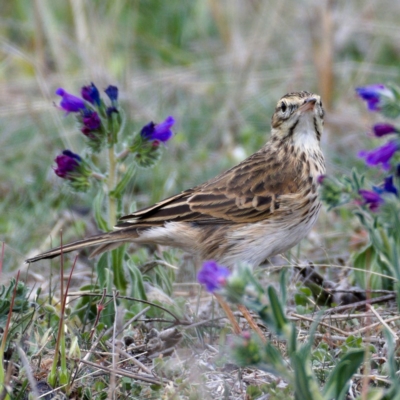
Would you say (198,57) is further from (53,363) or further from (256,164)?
(53,363)

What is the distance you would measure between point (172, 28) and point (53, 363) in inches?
314

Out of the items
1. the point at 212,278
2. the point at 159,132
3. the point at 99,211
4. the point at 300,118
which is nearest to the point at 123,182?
the point at 99,211

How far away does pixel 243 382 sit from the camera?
3.93m

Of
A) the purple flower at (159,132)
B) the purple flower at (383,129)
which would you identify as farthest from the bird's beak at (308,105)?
the purple flower at (383,129)

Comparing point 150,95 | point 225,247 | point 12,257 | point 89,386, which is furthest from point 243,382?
point 150,95

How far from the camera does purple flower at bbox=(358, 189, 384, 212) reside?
3.03 m

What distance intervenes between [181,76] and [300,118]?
15.9 ft

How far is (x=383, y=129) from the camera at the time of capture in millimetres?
3166

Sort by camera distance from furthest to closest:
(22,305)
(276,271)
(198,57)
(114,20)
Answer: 1. (198,57)
2. (114,20)
3. (276,271)
4. (22,305)

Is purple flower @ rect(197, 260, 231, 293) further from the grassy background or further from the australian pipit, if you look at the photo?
the grassy background

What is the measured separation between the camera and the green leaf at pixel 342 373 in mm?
3007

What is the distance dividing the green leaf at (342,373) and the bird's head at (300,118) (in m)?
2.43

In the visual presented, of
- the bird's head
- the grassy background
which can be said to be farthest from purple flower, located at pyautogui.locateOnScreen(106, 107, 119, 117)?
the grassy background

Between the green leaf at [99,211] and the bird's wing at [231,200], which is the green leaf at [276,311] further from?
the green leaf at [99,211]
